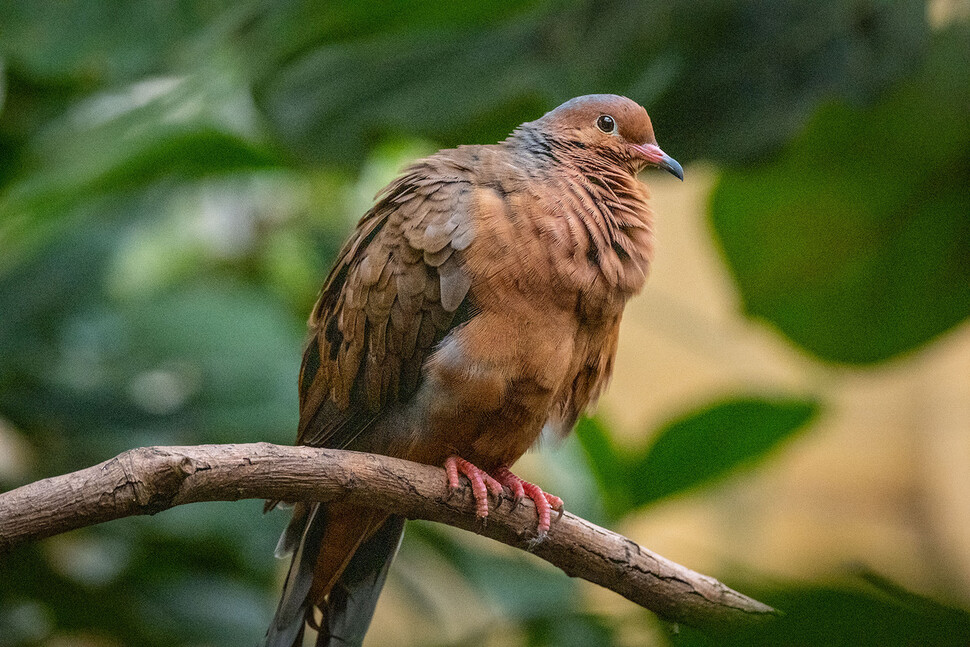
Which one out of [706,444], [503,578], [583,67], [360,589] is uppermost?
[583,67]

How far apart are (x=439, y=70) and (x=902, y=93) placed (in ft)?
3.70

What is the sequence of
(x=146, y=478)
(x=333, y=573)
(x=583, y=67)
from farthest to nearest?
(x=583, y=67)
(x=333, y=573)
(x=146, y=478)

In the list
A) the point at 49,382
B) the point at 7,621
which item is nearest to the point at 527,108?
the point at 49,382

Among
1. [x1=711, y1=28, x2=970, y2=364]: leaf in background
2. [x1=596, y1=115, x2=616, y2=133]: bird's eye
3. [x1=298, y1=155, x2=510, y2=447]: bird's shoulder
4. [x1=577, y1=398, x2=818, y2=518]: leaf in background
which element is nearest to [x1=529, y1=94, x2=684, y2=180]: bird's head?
[x1=596, y1=115, x2=616, y2=133]: bird's eye

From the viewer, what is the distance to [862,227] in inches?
89.3

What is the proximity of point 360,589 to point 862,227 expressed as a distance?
1.49 metres

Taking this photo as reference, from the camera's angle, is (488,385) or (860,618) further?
(488,385)

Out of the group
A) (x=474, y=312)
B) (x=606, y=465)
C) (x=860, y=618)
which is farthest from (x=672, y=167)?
(x=606, y=465)

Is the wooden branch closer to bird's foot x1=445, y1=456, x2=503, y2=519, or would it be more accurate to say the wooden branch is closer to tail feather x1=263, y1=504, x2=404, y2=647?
bird's foot x1=445, y1=456, x2=503, y2=519

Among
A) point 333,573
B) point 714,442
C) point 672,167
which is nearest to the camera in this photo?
point 672,167

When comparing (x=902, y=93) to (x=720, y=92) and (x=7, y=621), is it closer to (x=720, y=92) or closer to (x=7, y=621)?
(x=720, y=92)

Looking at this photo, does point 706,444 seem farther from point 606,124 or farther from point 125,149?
point 125,149

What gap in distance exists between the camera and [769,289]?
7.88ft

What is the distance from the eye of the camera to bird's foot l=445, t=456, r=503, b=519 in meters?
1.81
